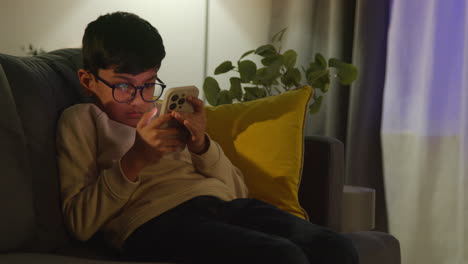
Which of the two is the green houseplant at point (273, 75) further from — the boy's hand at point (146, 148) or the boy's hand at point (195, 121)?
the boy's hand at point (146, 148)

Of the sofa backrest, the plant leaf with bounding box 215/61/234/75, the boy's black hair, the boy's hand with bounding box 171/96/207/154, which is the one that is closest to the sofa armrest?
the boy's hand with bounding box 171/96/207/154

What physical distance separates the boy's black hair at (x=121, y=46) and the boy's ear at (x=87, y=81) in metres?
0.01

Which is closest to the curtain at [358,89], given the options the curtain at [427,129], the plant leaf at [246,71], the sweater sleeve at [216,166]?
the curtain at [427,129]

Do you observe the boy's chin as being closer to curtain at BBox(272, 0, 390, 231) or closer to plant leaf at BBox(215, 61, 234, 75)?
plant leaf at BBox(215, 61, 234, 75)

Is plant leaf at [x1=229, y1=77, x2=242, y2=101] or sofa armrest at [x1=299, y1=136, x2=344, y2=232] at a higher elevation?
plant leaf at [x1=229, y1=77, x2=242, y2=101]

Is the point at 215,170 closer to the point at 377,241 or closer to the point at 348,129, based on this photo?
the point at 377,241

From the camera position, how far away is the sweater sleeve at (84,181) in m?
1.09

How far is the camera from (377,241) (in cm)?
129

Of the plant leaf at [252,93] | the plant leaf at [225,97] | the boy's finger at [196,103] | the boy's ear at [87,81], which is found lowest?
the plant leaf at [225,97]

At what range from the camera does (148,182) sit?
1.18 meters

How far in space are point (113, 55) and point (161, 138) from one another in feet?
0.80

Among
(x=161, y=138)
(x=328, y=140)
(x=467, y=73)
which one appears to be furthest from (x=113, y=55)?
(x=467, y=73)

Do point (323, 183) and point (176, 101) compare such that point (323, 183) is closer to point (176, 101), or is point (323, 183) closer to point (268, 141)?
point (268, 141)

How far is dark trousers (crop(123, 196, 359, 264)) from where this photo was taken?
37.8 inches
